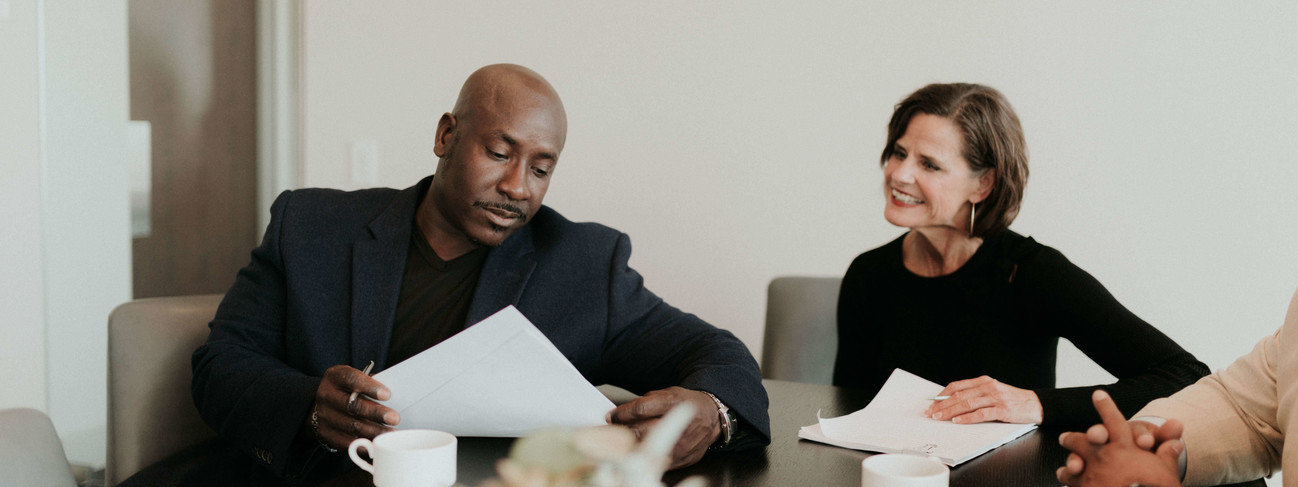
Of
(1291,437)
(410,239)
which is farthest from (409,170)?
(1291,437)

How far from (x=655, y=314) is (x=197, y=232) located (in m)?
2.03

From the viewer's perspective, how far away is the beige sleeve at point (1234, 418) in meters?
1.17

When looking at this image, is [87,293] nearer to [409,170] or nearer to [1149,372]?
Result: [409,170]

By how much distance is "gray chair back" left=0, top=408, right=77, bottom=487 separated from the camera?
1055 millimetres

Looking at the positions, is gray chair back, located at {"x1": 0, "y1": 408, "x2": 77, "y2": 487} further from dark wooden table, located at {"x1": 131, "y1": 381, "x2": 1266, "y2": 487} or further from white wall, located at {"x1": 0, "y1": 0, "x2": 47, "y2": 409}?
white wall, located at {"x1": 0, "y1": 0, "x2": 47, "y2": 409}

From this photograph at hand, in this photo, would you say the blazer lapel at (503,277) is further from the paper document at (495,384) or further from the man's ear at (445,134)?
the paper document at (495,384)

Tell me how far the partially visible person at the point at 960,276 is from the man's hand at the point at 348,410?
3.68 feet

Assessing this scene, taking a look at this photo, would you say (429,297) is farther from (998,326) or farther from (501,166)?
(998,326)

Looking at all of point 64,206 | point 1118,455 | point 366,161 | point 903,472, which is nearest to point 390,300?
point 903,472

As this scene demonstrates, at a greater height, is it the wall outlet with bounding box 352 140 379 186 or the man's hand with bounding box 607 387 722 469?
the wall outlet with bounding box 352 140 379 186

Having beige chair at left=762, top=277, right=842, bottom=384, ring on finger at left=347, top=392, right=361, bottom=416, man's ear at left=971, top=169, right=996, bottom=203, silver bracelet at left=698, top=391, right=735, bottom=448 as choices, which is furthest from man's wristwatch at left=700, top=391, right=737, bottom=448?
man's ear at left=971, top=169, right=996, bottom=203

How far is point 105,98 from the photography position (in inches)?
108

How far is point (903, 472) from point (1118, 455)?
312mm

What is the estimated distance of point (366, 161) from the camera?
9.72 feet
